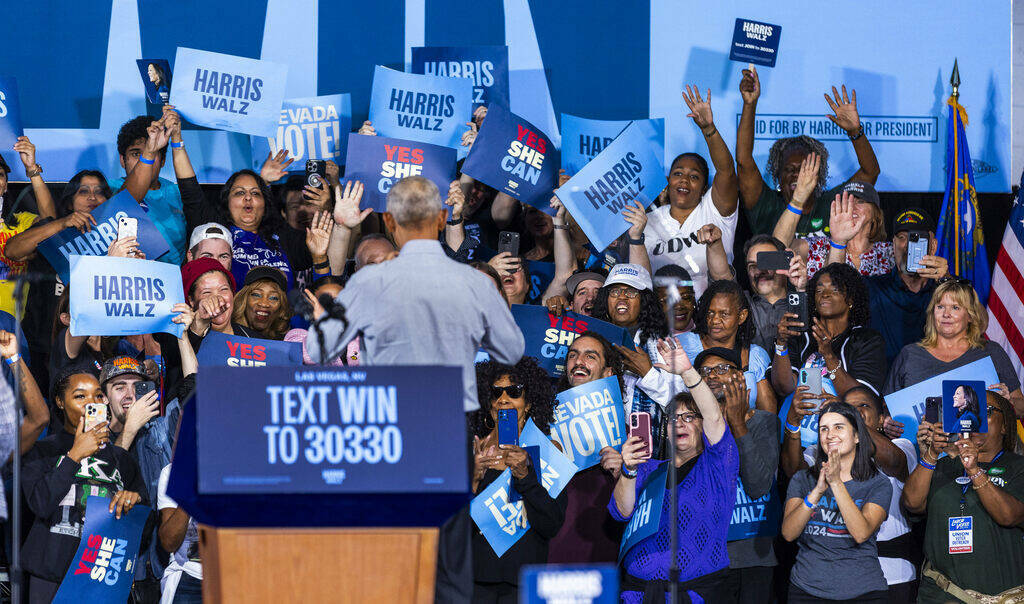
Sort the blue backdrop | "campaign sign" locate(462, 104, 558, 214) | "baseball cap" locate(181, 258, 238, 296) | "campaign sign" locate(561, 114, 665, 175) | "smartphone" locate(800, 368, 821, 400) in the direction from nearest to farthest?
"smartphone" locate(800, 368, 821, 400), "baseball cap" locate(181, 258, 238, 296), "campaign sign" locate(462, 104, 558, 214), "campaign sign" locate(561, 114, 665, 175), the blue backdrop

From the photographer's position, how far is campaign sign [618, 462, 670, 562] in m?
5.27

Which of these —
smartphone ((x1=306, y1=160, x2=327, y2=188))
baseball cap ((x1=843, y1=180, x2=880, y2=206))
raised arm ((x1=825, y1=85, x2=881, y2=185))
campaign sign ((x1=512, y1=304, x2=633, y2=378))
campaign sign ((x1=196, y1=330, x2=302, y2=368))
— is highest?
raised arm ((x1=825, y1=85, x2=881, y2=185))

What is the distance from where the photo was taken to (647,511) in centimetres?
530

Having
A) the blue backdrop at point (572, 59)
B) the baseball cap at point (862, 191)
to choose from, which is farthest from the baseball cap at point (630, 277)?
the blue backdrop at point (572, 59)

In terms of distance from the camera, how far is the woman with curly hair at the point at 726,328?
613cm

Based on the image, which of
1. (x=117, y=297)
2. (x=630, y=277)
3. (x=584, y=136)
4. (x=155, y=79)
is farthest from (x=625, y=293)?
(x=155, y=79)

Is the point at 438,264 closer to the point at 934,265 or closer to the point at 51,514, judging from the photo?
the point at 51,514

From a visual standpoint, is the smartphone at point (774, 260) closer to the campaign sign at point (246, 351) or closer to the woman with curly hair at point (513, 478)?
the woman with curly hair at point (513, 478)

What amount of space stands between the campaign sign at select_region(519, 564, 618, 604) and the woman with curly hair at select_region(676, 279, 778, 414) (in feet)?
10.1

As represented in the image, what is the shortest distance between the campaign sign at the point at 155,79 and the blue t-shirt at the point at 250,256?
1.05 meters

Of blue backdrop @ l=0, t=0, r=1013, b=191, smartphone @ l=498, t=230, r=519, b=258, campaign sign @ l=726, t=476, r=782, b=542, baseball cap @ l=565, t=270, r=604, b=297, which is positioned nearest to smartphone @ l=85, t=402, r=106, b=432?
smartphone @ l=498, t=230, r=519, b=258

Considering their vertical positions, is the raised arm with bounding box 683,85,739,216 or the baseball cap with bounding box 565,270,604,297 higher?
the raised arm with bounding box 683,85,739,216

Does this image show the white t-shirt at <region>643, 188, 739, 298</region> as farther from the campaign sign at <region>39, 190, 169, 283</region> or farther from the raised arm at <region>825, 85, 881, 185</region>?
the campaign sign at <region>39, 190, 169, 283</region>

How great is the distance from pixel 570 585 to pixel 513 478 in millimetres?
2192
